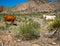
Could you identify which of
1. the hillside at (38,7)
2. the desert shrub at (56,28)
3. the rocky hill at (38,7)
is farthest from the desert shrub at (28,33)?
the rocky hill at (38,7)

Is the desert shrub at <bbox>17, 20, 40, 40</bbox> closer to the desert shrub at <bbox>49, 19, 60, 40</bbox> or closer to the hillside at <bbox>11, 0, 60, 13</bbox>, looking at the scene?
the desert shrub at <bbox>49, 19, 60, 40</bbox>

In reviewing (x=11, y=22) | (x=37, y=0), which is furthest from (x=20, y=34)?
(x=37, y=0)

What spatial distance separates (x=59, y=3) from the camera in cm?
6228

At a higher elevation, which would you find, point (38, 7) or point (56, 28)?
point (38, 7)

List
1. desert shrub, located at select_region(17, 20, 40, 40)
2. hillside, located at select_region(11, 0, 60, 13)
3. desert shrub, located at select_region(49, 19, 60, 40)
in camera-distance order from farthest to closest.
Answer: hillside, located at select_region(11, 0, 60, 13) < desert shrub, located at select_region(49, 19, 60, 40) < desert shrub, located at select_region(17, 20, 40, 40)

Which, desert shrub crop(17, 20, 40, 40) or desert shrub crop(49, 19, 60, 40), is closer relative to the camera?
desert shrub crop(17, 20, 40, 40)

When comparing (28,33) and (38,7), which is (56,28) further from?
(38,7)

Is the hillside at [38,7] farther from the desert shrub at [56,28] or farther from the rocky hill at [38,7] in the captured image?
the desert shrub at [56,28]

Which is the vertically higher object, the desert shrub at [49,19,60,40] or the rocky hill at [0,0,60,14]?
the rocky hill at [0,0,60,14]

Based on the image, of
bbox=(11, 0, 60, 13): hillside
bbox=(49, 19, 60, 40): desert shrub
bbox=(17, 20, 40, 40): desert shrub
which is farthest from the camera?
bbox=(11, 0, 60, 13): hillside

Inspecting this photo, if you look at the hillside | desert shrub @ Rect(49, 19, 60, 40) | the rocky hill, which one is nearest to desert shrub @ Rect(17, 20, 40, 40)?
desert shrub @ Rect(49, 19, 60, 40)

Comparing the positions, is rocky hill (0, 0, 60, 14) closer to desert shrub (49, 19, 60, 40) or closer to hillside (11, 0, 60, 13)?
hillside (11, 0, 60, 13)

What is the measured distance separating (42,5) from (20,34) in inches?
2063

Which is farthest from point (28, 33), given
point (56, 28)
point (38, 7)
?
point (38, 7)
